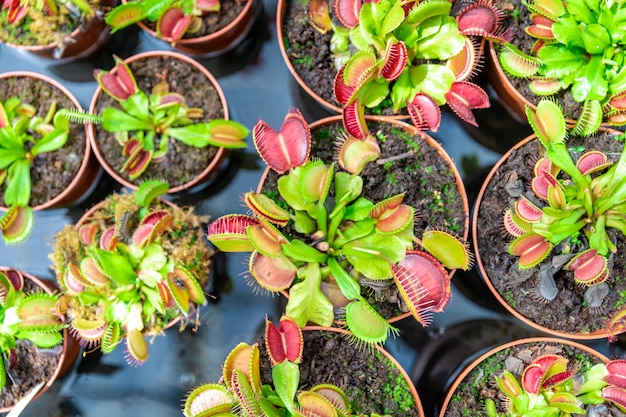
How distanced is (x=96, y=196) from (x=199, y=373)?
832mm

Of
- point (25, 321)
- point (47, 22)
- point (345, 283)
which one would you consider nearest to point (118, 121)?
point (47, 22)

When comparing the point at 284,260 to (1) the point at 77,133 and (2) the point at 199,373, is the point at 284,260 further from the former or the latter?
(1) the point at 77,133

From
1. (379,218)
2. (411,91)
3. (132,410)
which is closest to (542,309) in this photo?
(379,218)

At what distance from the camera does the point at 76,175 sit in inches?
74.8

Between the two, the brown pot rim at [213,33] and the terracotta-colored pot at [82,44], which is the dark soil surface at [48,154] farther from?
the brown pot rim at [213,33]

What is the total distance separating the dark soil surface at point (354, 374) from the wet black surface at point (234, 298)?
0.18 meters

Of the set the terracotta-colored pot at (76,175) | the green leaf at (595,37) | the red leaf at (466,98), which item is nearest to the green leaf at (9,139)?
the terracotta-colored pot at (76,175)

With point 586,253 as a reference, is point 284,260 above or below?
below

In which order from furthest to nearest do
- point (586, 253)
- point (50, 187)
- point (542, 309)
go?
point (50, 187) → point (542, 309) → point (586, 253)

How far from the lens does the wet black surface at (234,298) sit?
1.86 m

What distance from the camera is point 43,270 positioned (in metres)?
2.02

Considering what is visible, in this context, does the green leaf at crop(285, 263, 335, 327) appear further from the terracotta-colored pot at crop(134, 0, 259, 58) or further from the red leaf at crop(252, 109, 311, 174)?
the terracotta-colored pot at crop(134, 0, 259, 58)

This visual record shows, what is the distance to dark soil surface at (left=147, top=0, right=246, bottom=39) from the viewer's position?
1.95 m

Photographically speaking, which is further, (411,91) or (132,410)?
(132,410)
